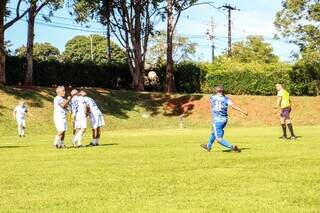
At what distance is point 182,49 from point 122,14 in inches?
2270

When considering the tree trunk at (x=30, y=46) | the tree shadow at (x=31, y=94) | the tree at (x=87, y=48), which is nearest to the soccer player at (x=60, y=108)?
the tree shadow at (x=31, y=94)

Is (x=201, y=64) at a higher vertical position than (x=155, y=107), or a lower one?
higher

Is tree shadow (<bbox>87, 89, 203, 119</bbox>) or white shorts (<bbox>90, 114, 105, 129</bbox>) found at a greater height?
tree shadow (<bbox>87, 89, 203, 119</bbox>)

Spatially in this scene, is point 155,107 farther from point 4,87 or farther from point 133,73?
point 4,87

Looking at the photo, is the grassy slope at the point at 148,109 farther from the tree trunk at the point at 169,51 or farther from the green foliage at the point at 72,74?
the green foliage at the point at 72,74

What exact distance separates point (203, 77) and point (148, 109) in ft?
38.8

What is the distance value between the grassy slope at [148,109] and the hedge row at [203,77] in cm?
389

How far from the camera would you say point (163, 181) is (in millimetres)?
11930

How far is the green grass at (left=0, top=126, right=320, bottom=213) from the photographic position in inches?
373

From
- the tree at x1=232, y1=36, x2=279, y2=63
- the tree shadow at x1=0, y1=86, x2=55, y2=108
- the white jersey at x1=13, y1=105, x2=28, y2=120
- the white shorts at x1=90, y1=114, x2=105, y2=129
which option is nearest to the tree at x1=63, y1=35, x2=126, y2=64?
the tree at x1=232, y1=36, x2=279, y2=63

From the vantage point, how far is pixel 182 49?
11144 cm

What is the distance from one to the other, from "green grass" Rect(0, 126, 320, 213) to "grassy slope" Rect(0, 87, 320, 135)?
2348 cm

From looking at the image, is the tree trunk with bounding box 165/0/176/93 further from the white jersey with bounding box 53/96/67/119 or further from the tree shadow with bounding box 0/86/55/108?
the white jersey with bounding box 53/96/67/119

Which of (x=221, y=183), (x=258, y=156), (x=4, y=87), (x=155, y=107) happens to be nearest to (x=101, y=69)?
(x=155, y=107)
